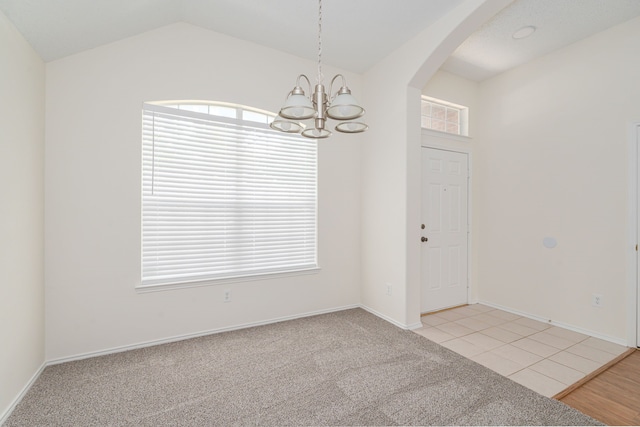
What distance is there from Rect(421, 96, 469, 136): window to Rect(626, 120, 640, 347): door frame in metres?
1.70

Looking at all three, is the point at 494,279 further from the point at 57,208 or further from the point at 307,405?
the point at 57,208

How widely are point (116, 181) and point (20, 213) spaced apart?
2.32ft

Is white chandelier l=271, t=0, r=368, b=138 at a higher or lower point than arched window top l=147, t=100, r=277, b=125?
lower

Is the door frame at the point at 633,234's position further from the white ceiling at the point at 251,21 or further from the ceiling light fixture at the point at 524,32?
the white ceiling at the point at 251,21

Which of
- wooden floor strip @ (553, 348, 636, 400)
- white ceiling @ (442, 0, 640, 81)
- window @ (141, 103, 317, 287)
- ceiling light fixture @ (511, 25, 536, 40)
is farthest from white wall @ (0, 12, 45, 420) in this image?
ceiling light fixture @ (511, 25, 536, 40)

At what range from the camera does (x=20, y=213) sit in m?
1.98

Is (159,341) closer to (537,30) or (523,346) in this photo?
(523,346)

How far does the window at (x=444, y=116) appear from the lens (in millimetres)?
3822

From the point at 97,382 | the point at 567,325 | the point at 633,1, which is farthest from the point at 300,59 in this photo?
the point at 567,325

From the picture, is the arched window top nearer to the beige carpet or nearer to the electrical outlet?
the beige carpet

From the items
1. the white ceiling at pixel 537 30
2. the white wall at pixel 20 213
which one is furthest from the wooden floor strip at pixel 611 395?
the white wall at pixel 20 213

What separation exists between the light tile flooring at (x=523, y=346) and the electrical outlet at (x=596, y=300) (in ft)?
1.13

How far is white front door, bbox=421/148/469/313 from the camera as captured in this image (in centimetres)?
370

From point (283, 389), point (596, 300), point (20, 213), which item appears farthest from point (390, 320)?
point (20, 213)
